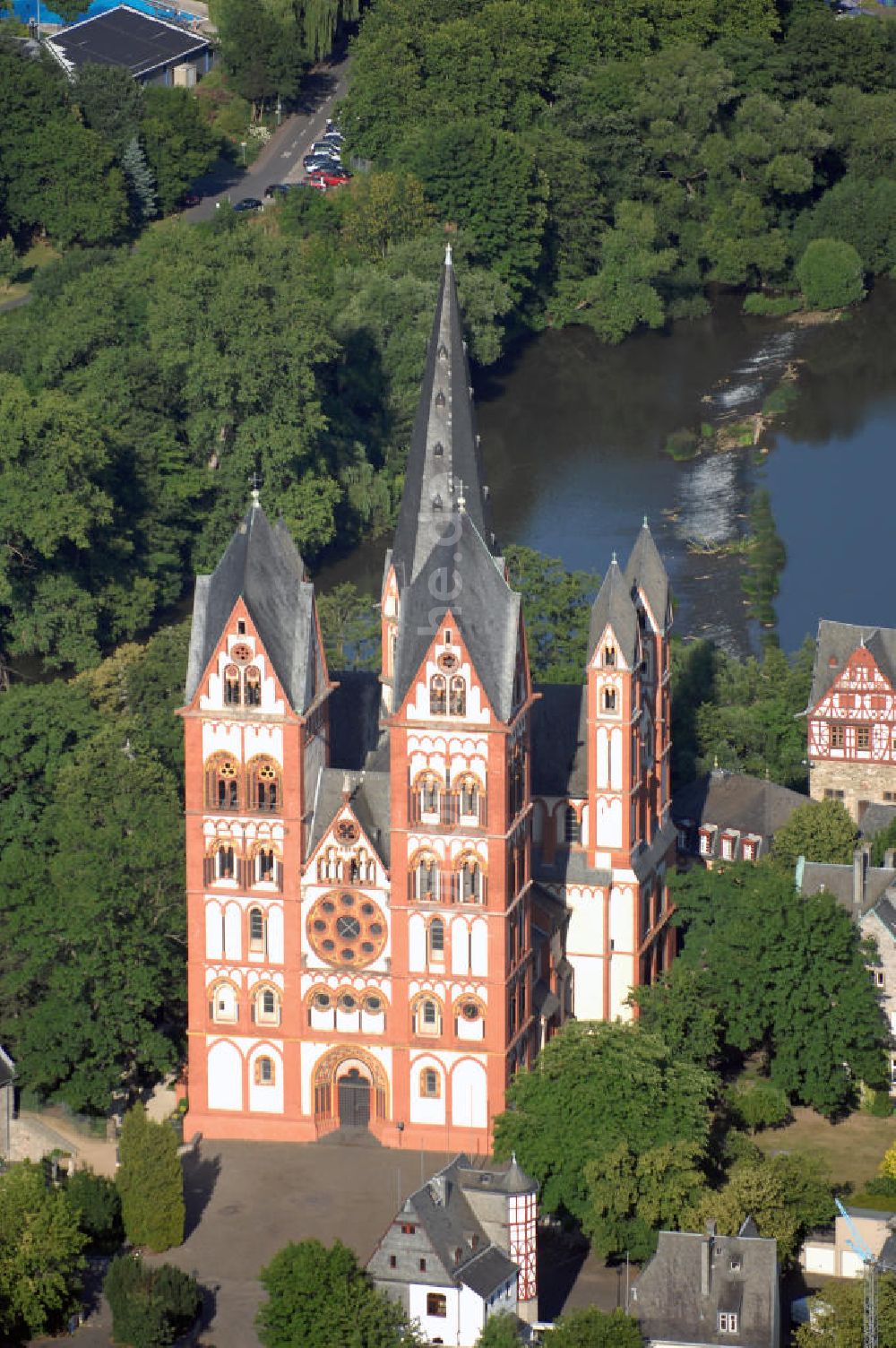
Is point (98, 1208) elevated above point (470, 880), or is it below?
below

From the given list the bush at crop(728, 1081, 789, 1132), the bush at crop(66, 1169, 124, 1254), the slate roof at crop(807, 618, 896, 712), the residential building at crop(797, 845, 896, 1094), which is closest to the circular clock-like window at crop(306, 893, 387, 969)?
the bush at crop(66, 1169, 124, 1254)

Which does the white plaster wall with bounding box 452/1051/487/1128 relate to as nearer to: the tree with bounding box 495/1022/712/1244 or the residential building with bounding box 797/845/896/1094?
the tree with bounding box 495/1022/712/1244

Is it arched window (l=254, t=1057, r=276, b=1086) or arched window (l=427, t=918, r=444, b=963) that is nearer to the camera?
arched window (l=427, t=918, r=444, b=963)

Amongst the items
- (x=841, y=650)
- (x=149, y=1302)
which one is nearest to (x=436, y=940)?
(x=149, y=1302)

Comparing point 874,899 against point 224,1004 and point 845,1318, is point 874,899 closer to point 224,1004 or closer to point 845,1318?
point 224,1004

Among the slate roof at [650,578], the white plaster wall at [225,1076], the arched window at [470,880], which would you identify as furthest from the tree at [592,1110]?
the slate roof at [650,578]

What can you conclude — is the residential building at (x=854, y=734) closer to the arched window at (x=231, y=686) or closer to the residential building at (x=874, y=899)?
the residential building at (x=874, y=899)

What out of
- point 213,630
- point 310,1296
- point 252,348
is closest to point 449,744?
point 213,630
